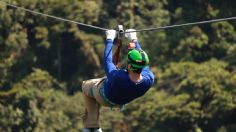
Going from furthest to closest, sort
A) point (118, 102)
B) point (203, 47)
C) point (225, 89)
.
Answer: point (203, 47), point (225, 89), point (118, 102)

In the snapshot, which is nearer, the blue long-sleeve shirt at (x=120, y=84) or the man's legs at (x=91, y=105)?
the blue long-sleeve shirt at (x=120, y=84)

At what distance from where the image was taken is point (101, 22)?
2508 cm

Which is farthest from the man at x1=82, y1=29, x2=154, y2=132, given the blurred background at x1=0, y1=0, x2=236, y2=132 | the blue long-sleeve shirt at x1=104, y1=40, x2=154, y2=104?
the blurred background at x1=0, y1=0, x2=236, y2=132

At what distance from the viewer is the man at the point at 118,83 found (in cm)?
573

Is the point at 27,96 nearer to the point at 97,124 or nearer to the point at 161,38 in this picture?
the point at 161,38

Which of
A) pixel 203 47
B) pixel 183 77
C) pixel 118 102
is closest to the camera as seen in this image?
pixel 118 102

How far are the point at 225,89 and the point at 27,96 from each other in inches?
197

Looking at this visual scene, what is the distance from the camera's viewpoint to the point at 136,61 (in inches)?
223

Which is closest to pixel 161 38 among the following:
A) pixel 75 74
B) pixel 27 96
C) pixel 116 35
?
pixel 75 74

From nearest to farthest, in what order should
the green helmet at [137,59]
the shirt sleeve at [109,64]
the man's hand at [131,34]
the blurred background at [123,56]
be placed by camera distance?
Answer: 1. the green helmet at [137,59]
2. the shirt sleeve at [109,64]
3. the man's hand at [131,34]
4. the blurred background at [123,56]

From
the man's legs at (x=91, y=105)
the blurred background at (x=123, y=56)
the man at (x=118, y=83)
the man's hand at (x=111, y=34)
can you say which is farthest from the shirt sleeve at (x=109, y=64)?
the blurred background at (x=123, y=56)

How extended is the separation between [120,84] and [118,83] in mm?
16

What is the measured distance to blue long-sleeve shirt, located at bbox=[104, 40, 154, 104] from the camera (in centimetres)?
577

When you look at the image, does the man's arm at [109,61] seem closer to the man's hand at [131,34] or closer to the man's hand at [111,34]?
the man's hand at [111,34]
